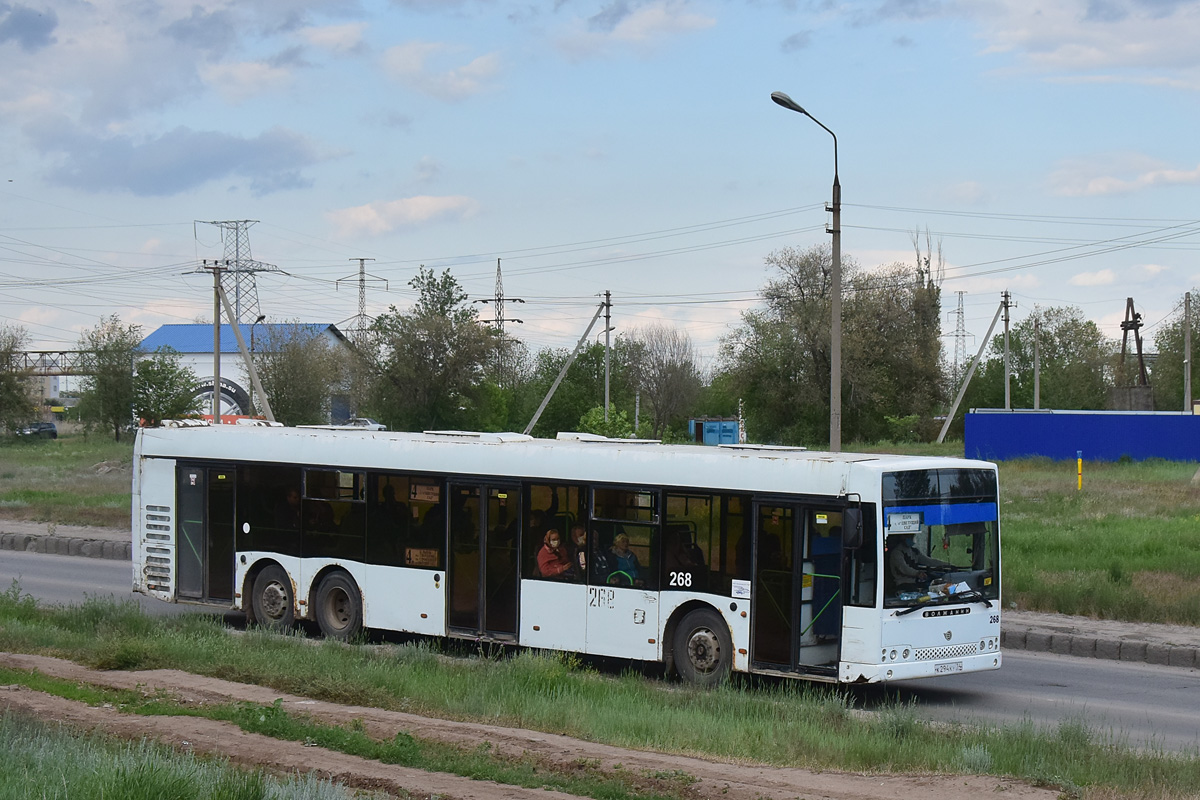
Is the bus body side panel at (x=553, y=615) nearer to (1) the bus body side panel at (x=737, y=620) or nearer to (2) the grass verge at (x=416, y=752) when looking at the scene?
(1) the bus body side panel at (x=737, y=620)

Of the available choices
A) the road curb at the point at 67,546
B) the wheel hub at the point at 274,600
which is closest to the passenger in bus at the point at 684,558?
the wheel hub at the point at 274,600

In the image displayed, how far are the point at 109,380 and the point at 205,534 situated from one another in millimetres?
65988

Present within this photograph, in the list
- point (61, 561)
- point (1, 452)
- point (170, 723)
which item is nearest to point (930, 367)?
point (1, 452)

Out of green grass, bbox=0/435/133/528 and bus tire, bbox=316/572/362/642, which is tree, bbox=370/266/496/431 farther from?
bus tire, bbox=316/572/362/642

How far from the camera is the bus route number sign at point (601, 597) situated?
43.5 feet

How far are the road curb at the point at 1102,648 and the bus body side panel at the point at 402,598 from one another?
700 cm

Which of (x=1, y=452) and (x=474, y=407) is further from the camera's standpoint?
(x=1, y=452)

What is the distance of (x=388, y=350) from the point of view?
209ft

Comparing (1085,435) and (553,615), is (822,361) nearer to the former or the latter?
(1085,435)

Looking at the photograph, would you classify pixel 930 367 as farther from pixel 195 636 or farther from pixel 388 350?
pixel 195 636


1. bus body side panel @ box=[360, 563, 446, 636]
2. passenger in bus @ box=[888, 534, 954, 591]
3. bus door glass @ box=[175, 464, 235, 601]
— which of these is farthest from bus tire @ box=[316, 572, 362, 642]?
passenger in bus @ box=[888, 534, 954, 591]

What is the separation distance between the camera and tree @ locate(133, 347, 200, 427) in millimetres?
63906

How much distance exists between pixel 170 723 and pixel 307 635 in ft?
22.5

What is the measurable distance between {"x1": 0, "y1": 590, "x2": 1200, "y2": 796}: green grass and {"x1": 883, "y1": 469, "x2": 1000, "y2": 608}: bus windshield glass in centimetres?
127
